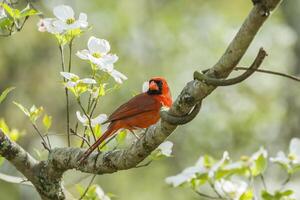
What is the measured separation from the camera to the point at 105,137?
293 centimetres

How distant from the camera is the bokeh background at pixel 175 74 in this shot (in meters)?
9.20

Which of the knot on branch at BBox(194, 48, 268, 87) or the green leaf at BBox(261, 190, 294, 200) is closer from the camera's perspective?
the knot on branch at BBox(194, 48, 268, 87)

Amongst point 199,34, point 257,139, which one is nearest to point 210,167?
point 257,139

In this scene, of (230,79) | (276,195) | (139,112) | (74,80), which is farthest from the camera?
(139,112)

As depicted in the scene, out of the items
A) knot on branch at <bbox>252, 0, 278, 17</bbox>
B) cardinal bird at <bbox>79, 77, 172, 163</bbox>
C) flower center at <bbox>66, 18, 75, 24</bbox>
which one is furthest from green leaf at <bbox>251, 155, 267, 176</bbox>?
knot on branch at <bbox>252, 0, 278, 17</bbox>

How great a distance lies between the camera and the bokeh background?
9195 mm

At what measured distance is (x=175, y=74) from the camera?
10180mm

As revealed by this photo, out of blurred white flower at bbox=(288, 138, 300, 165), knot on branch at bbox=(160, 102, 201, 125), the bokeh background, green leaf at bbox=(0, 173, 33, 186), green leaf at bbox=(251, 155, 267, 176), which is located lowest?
green leaf at bbox=(0, 173, 33, 186)

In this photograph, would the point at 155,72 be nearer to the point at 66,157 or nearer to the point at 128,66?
the point at 128,66

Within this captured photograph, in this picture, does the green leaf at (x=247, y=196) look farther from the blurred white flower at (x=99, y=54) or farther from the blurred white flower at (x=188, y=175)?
the blurred white flower at (x=99, y=54)

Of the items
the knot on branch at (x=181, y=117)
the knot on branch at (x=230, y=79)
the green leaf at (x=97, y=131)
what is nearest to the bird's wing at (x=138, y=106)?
the green leaf at (x=97, y=131)

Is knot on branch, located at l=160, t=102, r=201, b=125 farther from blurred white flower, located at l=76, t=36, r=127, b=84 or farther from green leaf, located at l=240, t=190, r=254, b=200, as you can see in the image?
green leaf, located at l=240, t=190, r=254, b=200

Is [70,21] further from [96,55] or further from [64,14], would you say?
[96,55]

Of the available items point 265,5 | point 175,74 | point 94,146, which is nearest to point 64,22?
point 94,146
